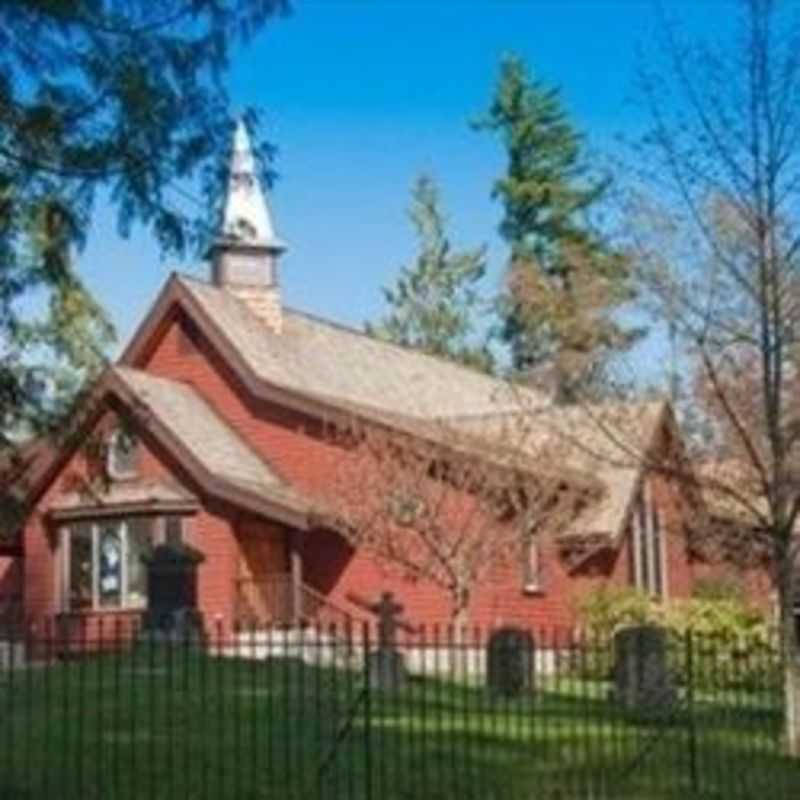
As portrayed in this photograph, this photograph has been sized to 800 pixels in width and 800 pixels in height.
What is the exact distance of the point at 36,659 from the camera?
25.7 metres

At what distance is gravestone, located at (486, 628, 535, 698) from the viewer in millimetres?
21359

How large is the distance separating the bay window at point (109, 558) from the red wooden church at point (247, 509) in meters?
0.03

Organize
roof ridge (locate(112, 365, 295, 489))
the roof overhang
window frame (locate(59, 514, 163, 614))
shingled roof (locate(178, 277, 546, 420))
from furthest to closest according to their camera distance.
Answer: shingled roof (locate(178, 277, 546, 420)) < roof ridge (locate(112, 365, 295, 489)) < window frame (locate(59, 514, 163, 614)) < the roof overhang

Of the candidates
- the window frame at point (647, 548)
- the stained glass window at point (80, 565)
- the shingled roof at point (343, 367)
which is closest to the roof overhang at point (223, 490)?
the stained glass window at point (80, 565)

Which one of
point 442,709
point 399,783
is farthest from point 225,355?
point 399,783

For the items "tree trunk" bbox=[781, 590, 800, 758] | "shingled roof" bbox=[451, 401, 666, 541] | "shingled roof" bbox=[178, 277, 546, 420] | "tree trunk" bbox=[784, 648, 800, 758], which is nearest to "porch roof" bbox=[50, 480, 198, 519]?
"shingled roof" bbox=[178, 277, 546, 420]

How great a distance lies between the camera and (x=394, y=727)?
19516 millimetres

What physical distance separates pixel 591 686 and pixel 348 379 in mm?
20396

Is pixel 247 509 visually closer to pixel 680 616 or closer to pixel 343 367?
pixel 343 367

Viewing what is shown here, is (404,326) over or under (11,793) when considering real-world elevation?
over

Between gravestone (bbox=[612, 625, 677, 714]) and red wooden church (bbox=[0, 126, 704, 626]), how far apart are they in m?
11.5

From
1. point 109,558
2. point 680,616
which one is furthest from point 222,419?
point 680,616

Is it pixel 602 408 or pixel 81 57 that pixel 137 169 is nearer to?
pixel 81 57

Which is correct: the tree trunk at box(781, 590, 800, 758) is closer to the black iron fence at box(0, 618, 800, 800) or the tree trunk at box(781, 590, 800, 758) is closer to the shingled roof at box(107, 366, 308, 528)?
the black iron fence at box(0, 618, 800, 800)
